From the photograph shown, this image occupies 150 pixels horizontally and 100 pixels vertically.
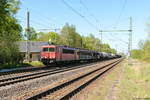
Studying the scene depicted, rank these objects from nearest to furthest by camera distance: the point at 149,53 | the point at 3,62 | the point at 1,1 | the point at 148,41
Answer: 1. the point at 1,1
2. the point at 3,62
3. the point at 149,53
4. the point at 148,41

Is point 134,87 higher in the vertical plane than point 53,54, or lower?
lower

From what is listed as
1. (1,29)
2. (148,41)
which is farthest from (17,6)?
(148,41)

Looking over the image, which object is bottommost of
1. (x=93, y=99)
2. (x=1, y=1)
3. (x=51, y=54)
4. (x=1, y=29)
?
(x=93, y=99)

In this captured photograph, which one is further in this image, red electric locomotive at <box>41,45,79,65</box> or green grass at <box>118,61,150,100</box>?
red electric locomotive at <box>41,45,79,65</box>

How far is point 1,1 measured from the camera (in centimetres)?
3112

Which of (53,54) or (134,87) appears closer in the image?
(134,87)

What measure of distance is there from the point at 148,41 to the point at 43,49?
19100 mm

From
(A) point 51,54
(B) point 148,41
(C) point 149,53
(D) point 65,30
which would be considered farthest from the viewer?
(D) point 65,30

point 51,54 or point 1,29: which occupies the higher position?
point 1,29

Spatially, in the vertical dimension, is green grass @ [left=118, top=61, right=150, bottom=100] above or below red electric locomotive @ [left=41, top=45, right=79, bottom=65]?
below

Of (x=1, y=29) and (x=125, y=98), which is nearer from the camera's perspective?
(x=125, y=98)

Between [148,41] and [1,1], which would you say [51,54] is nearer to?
[1,1]

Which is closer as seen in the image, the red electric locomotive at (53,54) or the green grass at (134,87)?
the green grass at (134,87)

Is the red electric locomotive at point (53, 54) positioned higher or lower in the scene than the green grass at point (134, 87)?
higher
